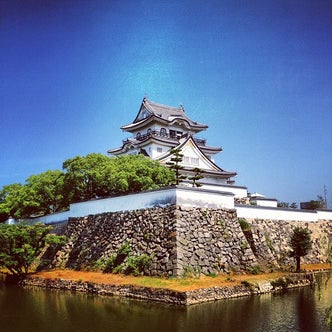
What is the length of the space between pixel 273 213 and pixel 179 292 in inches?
463

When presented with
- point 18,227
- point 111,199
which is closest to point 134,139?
point 111,199

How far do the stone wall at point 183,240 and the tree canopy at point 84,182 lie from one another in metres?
2.53

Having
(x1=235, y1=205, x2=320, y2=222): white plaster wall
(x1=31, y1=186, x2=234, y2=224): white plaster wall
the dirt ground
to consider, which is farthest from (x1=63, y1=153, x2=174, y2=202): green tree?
the dirt ground

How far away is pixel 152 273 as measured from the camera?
16672mm

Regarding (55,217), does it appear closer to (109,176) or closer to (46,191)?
(46,191)

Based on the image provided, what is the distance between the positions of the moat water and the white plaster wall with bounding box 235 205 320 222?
6.60 metres

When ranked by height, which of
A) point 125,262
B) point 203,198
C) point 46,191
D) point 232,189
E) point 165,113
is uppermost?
point 165,113

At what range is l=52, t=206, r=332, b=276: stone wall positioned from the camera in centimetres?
1695

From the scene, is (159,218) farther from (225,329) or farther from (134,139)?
(134,139)

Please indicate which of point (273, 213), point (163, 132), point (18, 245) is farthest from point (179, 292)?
point (163, 132)

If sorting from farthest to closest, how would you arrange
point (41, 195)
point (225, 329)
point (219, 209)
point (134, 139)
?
point (134, 139) → point (41, 195) → point (219, 209) → point (225, 329)

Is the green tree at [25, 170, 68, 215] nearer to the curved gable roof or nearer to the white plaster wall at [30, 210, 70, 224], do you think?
the white plaster wall at [30, 210, 70, 224]

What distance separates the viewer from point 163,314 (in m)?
12.7

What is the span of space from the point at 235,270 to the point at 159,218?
4.29 metres
